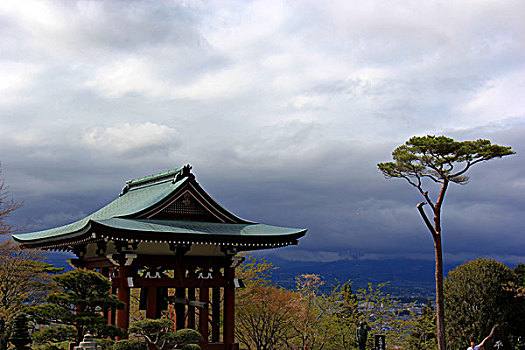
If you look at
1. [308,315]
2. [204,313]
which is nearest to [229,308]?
[204,313]

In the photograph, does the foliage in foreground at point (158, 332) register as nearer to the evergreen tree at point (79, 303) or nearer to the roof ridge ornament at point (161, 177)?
the evergreen tree at point (79, 303)

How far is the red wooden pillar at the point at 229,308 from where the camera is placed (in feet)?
59.5

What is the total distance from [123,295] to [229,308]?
11.8ft

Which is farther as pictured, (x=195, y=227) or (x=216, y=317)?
(x=216, y=317)

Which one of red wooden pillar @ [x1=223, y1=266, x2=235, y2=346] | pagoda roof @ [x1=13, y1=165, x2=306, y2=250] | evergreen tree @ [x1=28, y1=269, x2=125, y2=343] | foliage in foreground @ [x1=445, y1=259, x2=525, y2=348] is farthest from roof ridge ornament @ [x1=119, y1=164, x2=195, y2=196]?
foliage in foreground @ [x1=445, y1=259, x2=525, y2=348]

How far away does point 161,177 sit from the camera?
2036 cm

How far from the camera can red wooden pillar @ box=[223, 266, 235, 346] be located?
18.1 meters

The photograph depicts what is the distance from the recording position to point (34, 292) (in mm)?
18906

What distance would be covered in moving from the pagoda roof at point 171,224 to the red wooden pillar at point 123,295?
1.49 meters

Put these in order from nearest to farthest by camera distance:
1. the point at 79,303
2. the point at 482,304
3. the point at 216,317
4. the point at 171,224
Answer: the point at 79,303
the point at 171,224
the point at 216,317
the point at 482,304

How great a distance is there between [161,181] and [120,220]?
4.10 metres

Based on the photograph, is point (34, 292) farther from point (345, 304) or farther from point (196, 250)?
point (345, 304)

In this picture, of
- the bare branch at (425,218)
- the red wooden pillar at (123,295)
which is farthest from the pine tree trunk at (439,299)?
the red wooden pillar at (123,295)

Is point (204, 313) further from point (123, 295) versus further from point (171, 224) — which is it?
point (171, 224)
